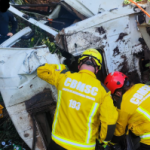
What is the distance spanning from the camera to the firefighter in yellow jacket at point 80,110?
1.72 metres

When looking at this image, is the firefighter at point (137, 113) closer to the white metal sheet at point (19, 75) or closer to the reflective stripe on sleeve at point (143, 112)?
the reflective stripe on sleeve at point (143, 112)

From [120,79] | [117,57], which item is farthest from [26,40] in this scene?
[120,79]

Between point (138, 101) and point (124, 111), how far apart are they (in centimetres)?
19

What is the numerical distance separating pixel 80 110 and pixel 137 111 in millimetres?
624

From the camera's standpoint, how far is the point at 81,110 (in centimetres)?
173

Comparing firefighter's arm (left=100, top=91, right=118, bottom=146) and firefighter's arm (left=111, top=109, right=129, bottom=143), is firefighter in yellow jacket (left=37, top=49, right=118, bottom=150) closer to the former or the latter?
firefighter's arm (left=100, top=91, right=118, bottom=146)

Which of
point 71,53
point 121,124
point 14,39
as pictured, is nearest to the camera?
point 121,124

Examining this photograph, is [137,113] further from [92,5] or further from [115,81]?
[92,5]

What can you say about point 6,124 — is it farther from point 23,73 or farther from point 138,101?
point 138,101

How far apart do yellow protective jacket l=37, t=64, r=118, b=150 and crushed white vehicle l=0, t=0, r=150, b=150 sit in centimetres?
47

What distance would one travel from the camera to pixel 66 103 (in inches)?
70.7

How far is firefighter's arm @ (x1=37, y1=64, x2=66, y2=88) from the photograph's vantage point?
6.35ft

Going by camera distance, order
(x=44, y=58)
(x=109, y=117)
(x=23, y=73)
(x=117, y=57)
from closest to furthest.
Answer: (x=109, y=117)
(x=23, y=73)
(x=44, y=58)
(x=117, y=57)

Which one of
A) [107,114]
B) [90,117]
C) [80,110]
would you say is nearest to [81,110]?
[80,110]
